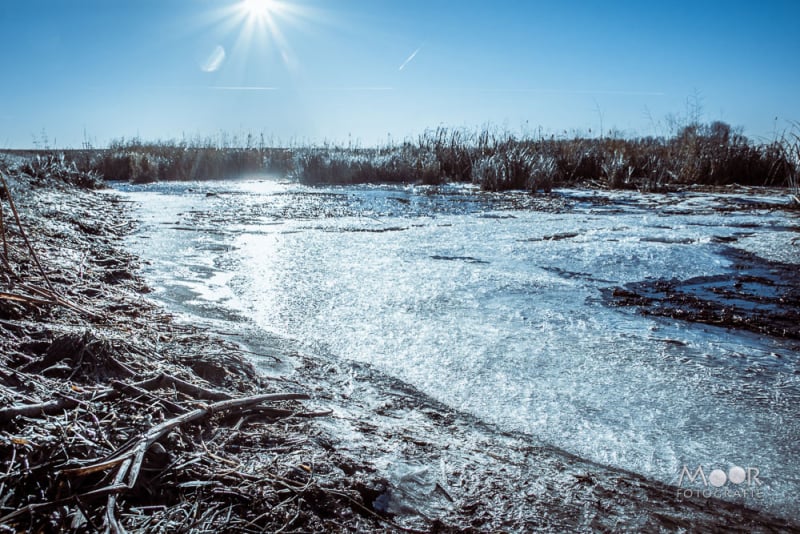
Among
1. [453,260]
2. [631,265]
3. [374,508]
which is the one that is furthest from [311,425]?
[631,265]

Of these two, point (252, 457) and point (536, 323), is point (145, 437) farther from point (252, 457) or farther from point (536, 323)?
point (536, 323)

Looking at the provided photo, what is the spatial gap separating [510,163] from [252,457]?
8.81 metres

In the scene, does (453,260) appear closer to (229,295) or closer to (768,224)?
(229,295)

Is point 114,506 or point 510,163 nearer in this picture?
point 114,506

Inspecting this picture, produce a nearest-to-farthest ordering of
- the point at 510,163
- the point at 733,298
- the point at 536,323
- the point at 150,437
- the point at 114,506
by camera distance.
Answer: the point at 114,506 < the point at 150,437 < the point at 536,323 < the point at 733,298 < the point at 510,163

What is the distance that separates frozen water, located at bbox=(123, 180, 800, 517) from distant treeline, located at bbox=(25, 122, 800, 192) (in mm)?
4465

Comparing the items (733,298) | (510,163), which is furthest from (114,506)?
(510,163)

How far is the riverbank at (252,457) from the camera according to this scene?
0.88 m

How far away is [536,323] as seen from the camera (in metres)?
2.10

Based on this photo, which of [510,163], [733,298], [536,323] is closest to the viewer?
[536,323]

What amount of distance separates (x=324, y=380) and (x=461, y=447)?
0.53 m

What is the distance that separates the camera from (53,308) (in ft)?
5.54

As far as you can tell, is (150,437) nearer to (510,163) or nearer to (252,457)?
(252,457)

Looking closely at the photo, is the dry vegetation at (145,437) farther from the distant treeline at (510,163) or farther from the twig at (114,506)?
the distant treeline at (510,163)
